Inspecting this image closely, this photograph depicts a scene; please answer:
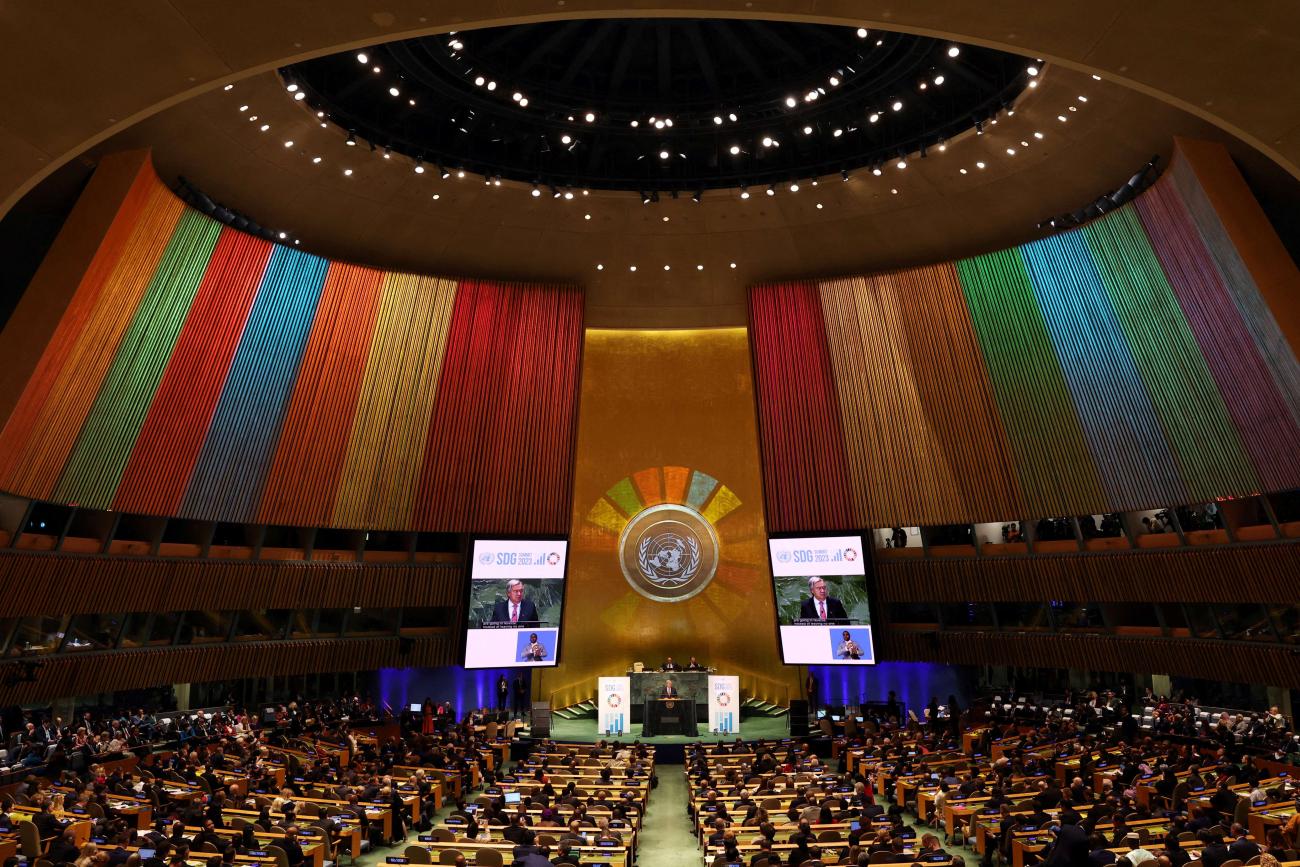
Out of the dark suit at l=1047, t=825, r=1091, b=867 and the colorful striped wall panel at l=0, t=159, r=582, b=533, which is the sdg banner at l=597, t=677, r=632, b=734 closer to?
the colorful striped wall panel at l=0, t=159, r=582, b=533

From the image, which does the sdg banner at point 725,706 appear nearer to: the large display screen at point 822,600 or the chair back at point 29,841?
the large display screen at point 822,600

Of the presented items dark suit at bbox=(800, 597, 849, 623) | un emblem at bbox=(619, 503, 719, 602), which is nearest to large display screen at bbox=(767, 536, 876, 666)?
dark suit at bbox=(800, 597, 849, 623)

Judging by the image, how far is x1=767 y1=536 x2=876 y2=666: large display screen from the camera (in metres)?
20.6

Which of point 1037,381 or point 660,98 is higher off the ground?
point 660,98

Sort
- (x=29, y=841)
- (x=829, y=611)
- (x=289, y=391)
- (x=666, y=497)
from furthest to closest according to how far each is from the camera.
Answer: (x=666, y=497)
(x=829, y=611)
(x=289, y=391)
(x=29, y=841)

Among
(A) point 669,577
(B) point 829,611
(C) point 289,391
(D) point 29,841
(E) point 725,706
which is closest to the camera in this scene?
(D) point 29,841

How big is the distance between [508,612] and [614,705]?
3434 millimetres

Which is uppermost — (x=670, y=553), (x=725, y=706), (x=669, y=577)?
(x=670, y=553)

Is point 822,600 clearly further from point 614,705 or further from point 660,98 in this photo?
point 660,98

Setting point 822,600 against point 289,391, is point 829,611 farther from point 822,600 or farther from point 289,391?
point 289,391

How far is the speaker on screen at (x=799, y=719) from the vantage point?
20875 mm

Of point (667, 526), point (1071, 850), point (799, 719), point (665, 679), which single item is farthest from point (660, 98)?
point (1071, 850)

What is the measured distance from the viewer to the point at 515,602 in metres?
21.2

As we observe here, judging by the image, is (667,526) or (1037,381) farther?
(667,526)
